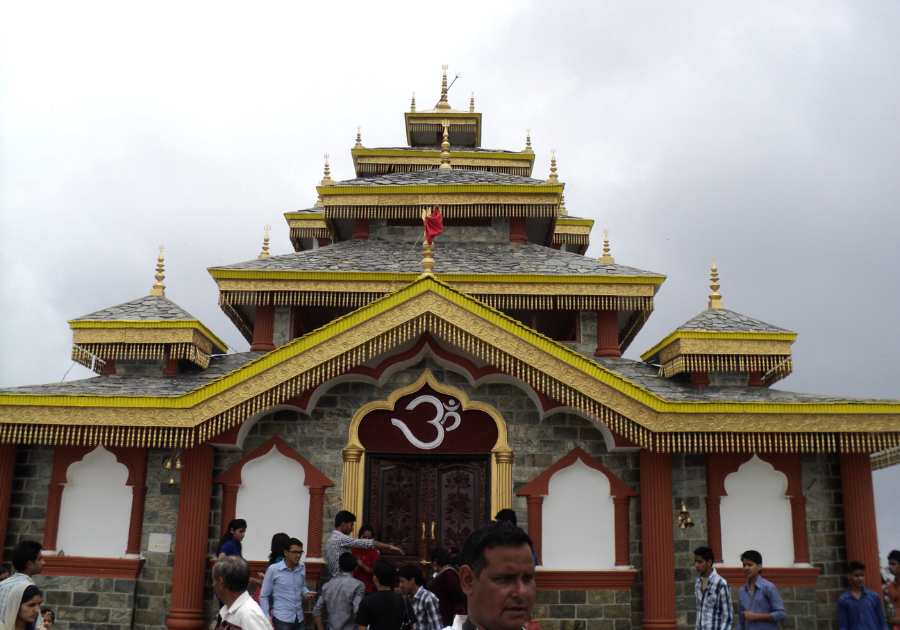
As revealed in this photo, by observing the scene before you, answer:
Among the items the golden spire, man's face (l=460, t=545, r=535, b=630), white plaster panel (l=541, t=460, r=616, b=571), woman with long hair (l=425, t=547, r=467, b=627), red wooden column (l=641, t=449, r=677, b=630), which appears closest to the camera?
man's face (l=460, t=545, r=535, b=630)

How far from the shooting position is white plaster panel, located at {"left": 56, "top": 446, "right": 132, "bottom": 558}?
11875mm

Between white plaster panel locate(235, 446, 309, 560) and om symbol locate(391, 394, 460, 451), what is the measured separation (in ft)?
5.53

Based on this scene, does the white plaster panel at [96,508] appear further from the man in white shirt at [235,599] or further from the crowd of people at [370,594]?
the man in white shirt at [235,599]

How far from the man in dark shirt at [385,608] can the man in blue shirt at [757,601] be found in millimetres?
3802

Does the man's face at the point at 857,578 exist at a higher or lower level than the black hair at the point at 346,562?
lower

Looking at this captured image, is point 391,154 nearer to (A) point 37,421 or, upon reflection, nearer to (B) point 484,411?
(B) point 484,411

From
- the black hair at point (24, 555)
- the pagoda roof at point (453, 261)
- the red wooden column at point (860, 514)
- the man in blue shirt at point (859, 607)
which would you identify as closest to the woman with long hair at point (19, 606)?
the black hair at point (24, 555)

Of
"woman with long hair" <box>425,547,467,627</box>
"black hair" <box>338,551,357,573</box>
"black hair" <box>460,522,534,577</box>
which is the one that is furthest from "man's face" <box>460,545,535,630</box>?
"black hair" <box>338,551,357,573</box>

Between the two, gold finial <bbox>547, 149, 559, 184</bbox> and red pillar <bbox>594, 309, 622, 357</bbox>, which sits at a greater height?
gold finial <bbox>547, 149, 559, 184</bbox>

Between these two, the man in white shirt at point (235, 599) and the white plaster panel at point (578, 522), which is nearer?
the man in white shirt at point (235, 599)

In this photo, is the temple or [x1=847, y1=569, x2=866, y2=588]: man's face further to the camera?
the temple

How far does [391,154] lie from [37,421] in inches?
460

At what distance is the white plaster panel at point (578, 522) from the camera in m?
11.6

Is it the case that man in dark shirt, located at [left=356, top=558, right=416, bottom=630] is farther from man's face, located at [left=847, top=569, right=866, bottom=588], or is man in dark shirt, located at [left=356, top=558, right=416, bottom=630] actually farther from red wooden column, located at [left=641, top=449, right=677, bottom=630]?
man's face, located at [left=847, top=569, right=866, bottom=588]
